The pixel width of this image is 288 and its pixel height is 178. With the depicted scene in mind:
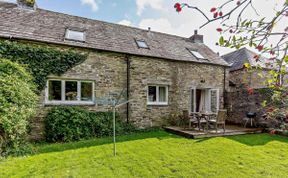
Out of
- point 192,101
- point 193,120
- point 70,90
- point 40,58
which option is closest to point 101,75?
point 70,90

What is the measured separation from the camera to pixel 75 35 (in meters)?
8.40

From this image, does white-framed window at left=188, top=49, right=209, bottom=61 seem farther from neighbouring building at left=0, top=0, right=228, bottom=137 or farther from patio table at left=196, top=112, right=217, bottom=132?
patio table at left=196, top=112, right=217, bottom=132

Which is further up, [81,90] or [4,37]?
[4,37]

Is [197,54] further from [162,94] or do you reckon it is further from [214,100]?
[162,94]

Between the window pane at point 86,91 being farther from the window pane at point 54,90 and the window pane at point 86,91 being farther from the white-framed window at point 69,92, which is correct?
the window pane at point 54,90

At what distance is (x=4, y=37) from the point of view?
6445mm

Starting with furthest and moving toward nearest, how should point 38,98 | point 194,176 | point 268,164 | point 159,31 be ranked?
point 159,31 < point 38,98 < point 268,164 < point 194,176

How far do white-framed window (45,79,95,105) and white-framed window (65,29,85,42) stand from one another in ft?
7.19

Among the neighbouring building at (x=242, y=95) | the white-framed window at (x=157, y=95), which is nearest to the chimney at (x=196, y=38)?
the neighbouring building at (x=242, y=95)

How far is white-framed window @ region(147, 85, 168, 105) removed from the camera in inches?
371

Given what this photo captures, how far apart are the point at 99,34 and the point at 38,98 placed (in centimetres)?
476

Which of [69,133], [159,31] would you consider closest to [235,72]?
[159,31]

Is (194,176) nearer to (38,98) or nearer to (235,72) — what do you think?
(38,98)

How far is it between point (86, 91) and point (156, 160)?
16.2 ft
